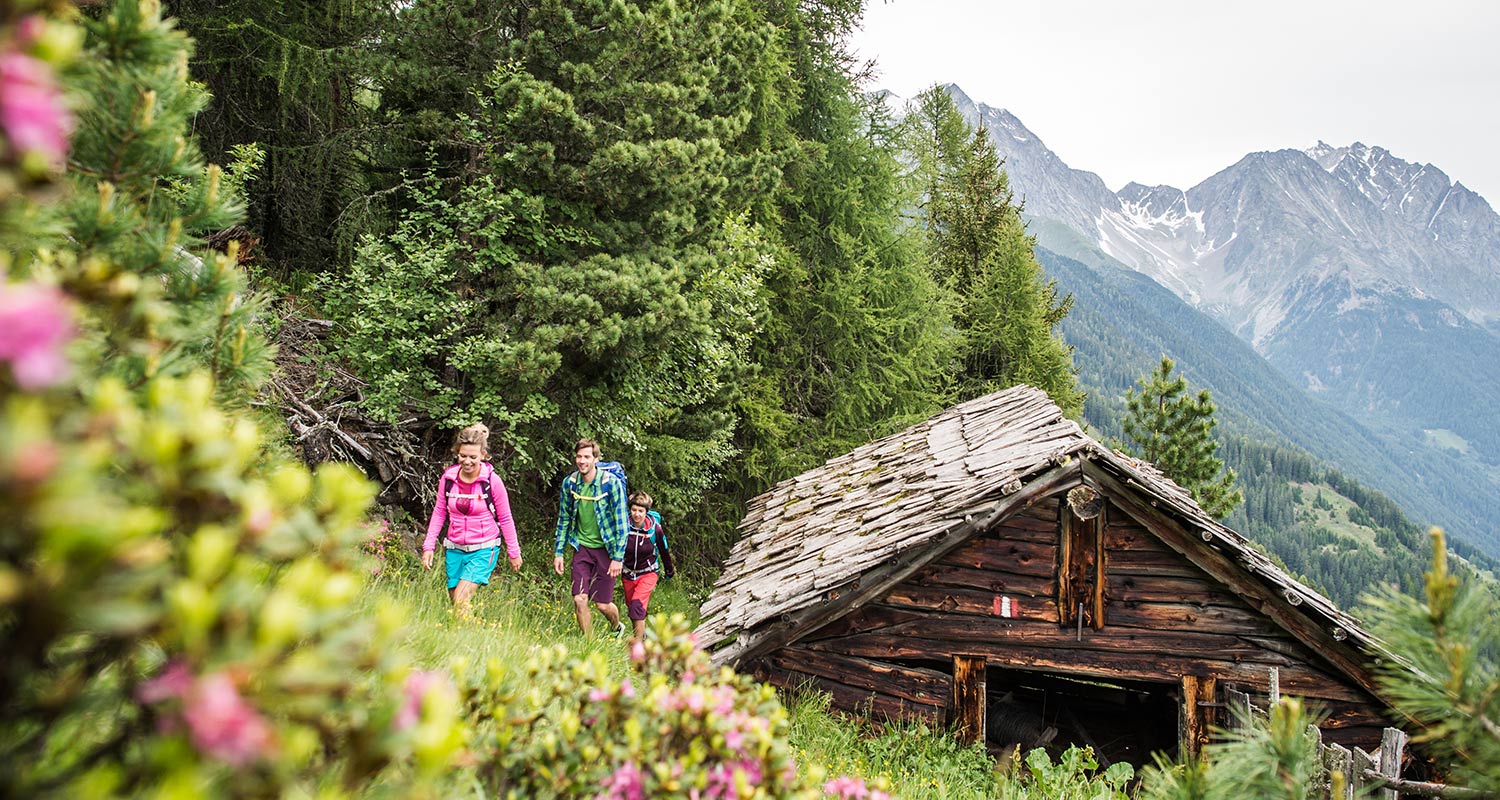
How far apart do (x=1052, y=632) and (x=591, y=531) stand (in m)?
4.71

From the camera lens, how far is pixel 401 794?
1.33 metres

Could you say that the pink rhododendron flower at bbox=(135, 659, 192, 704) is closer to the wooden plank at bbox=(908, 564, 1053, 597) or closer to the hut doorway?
the wooden plank at bbox=(908, 564, 1053, 597)

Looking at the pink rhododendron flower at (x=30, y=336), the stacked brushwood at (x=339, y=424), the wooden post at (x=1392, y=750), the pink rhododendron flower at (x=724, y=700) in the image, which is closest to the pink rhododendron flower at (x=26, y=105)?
the pink rhododendron flower at (x=30, y=336)

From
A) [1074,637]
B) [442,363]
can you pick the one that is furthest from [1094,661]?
[442,363]

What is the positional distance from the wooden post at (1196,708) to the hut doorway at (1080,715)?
8.60ft

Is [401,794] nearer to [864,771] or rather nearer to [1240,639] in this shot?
[864,771]

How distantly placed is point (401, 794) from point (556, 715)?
1.87m

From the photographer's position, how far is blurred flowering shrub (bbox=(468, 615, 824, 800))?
2.17 meters

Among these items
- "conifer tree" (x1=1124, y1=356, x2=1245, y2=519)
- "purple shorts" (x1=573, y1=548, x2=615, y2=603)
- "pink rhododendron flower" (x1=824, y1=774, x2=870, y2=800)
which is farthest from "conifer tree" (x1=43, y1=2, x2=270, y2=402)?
"conifer tree" (x1=1124, y1=356, x2=1245, y2=519)

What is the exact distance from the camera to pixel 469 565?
7.12m

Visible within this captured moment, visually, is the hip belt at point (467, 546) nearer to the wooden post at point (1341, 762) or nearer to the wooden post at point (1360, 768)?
the wooden post at point (1341, 762)

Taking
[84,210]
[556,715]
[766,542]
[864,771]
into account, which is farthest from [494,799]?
[766,542]

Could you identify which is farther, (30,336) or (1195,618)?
(1195,618)

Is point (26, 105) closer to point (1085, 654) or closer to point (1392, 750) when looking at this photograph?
point (1085, 654)
